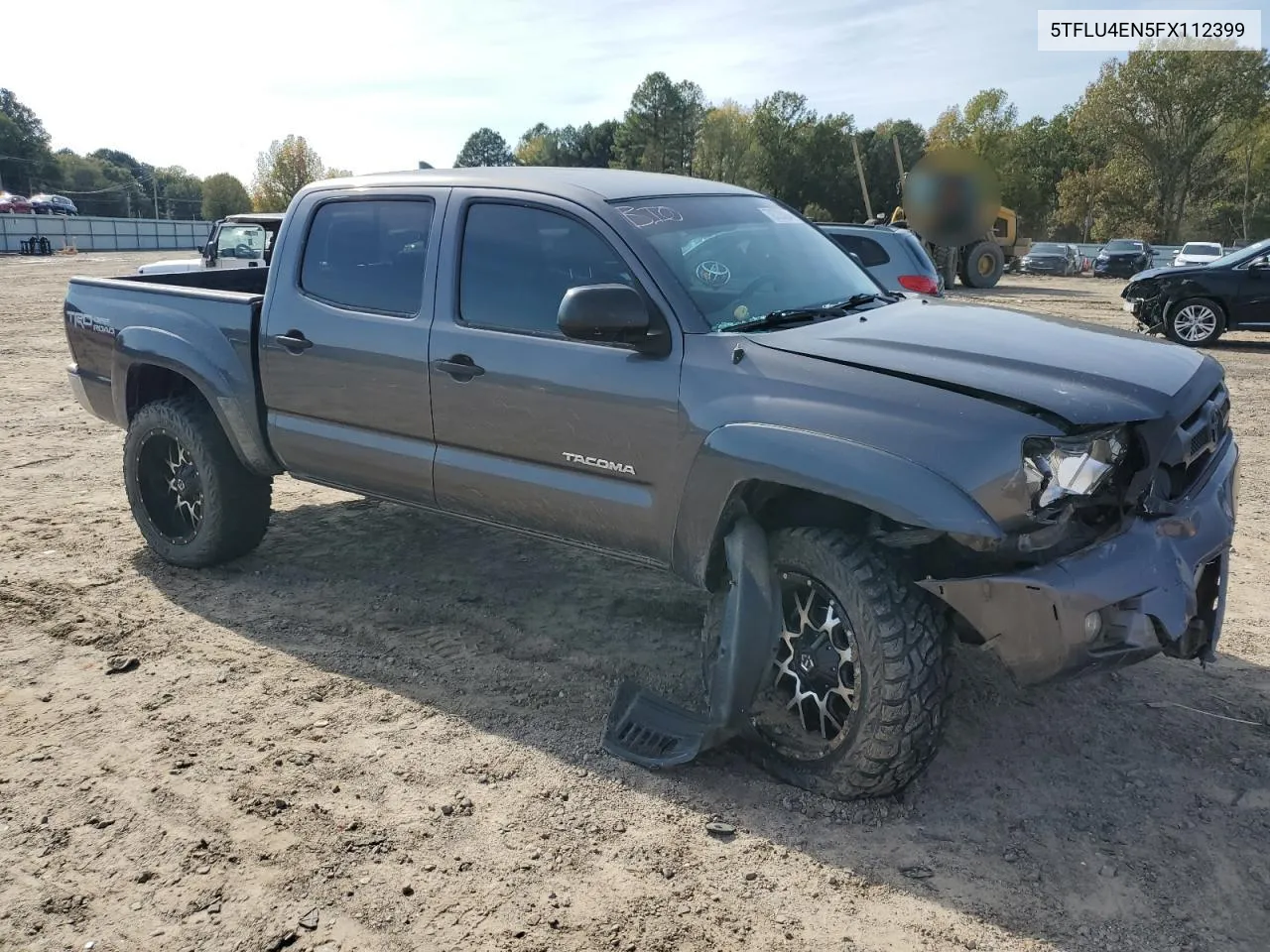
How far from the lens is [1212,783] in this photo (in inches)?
131

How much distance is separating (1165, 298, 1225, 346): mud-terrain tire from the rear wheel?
38.7 feet

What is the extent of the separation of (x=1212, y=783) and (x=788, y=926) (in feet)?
5.18

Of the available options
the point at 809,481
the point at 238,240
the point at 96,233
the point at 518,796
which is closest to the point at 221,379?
the point at 518,796

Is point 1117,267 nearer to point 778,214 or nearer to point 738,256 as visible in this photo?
point 778,214

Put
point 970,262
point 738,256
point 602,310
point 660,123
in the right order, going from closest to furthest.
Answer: point 602,310
point 738,256
point 970,262
point 660,123

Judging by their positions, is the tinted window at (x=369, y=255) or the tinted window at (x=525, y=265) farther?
the tinted window at (x=369, y=255)

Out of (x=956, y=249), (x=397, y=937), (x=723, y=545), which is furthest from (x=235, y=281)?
(x=956, y=249)

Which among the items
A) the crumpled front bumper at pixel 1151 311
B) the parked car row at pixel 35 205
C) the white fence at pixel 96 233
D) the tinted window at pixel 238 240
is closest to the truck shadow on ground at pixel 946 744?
the tinted window at pixel 238 240

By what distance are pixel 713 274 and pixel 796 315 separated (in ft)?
1.08

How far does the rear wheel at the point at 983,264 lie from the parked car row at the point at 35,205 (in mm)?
47405

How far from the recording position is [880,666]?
3068 mm

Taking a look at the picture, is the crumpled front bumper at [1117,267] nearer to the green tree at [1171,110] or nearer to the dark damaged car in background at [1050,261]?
the dark damaged car in background at [1050,261]

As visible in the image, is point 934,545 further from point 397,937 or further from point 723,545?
point 397,937

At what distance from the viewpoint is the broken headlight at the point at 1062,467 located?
2877 millimetres
